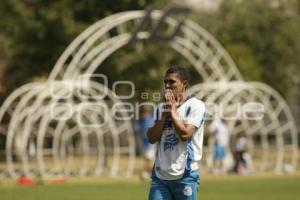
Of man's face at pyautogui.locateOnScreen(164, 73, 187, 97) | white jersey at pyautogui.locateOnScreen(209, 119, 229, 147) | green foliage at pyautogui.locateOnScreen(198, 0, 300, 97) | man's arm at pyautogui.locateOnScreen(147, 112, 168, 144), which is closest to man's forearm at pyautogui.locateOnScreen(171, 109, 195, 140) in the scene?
man's arm at pyautogui.locateOnScreen(147, 112, 168, 144)

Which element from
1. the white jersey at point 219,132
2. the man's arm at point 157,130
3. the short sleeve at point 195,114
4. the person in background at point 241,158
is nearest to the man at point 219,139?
the white jersey at point 219,132

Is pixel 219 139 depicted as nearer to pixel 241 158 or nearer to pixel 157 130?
pixel 241 158

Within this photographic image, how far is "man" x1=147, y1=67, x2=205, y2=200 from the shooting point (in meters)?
9.66

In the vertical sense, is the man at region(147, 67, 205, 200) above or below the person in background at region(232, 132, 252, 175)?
below

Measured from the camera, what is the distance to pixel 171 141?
9719 mm

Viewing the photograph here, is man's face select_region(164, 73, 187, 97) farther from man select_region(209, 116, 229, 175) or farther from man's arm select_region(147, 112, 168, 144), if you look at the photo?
man select_region(209, 116, 229, 175)

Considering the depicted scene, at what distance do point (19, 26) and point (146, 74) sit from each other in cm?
594

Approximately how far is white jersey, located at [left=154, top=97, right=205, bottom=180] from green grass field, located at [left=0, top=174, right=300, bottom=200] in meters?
9.89

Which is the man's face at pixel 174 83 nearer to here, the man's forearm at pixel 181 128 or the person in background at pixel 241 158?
the man's forearm at pixel 181 128

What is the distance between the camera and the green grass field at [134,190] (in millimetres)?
20172

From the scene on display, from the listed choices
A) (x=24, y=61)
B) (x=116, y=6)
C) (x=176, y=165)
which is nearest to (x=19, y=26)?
(x=24, y=61)

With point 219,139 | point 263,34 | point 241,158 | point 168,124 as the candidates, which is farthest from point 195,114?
point 263,34

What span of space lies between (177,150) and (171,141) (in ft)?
0.35

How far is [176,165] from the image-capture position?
966cm
